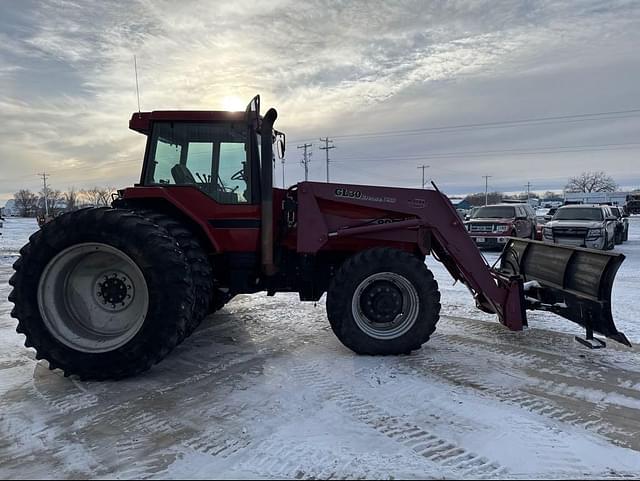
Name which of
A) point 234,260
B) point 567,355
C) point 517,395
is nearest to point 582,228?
point 567,355

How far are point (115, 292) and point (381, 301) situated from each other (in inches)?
107

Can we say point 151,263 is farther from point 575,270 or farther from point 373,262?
point 575,270

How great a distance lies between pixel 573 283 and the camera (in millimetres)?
5023

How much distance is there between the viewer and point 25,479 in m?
2.70

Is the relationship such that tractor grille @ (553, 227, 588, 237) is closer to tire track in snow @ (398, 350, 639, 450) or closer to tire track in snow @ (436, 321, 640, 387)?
tire track in snow @ (436, 321, 640, 387)

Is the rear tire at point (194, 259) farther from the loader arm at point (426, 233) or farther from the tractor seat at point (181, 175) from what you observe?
the loader arm at point (426, 233)

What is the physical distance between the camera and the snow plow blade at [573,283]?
439cm

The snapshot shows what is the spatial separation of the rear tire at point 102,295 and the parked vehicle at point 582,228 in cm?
1363

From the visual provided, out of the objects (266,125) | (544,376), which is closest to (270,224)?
(266,125)

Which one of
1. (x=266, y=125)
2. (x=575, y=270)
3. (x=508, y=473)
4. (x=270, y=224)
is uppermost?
(x=266, y=125)

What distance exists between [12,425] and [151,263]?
1581mm

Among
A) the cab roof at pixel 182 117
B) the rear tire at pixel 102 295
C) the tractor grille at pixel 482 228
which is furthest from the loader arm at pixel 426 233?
the tractor grille at pixel 482 228

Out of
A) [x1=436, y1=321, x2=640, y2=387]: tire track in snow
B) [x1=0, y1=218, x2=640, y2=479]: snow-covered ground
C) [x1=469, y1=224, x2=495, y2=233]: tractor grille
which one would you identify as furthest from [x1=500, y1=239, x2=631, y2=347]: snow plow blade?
[x1=469, y1=224, x2=495, y2=233]: tractor grille

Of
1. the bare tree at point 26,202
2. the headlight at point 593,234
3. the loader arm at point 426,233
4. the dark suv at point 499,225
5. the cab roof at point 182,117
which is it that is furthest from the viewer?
the bare tree at point 26,202
